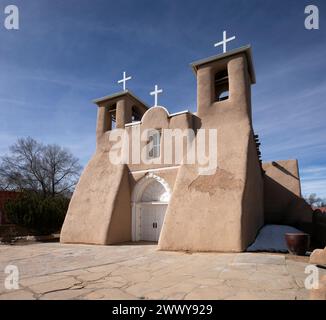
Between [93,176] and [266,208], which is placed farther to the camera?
[266,208]

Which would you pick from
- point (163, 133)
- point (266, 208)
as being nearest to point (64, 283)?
point (163, 133)

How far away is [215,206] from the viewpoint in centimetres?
930

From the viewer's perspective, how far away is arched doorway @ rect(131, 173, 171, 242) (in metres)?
12.4

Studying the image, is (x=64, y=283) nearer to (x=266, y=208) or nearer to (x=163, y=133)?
(x=163, y=133)

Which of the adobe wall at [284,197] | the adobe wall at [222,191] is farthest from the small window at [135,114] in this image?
the adobe wall at [284,197]

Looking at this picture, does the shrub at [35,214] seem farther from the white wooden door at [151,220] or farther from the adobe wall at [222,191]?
the adobe wall at [222,191]

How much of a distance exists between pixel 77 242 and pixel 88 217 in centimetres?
125

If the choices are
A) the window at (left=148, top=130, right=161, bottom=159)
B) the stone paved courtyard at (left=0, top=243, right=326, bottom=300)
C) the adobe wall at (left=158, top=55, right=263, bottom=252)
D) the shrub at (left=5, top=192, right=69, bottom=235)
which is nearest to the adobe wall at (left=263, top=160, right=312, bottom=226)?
the adobe wall at (left=158, top=55, right=263, bottom=252)

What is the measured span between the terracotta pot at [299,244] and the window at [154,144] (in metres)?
6.94

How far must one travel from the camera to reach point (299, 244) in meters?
7.78

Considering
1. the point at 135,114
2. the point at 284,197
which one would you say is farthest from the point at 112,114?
the point at 284,197

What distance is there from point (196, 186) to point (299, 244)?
396 cm

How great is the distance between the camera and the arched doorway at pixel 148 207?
40.8ft
